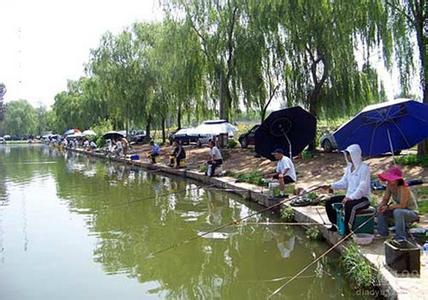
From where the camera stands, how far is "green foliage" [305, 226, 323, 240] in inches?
316

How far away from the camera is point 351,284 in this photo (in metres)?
5.82

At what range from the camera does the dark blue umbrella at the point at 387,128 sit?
7.46m

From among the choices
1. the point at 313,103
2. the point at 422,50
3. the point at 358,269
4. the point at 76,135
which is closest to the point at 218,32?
the point at 313,103

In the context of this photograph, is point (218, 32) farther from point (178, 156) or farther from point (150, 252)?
point (150, 252)

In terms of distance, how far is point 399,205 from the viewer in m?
6.20

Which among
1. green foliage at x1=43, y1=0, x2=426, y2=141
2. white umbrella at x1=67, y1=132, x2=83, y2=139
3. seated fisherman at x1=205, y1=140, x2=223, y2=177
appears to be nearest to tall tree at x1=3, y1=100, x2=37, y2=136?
white umbrella at x1=67, y1=132, x2=83, y2=139

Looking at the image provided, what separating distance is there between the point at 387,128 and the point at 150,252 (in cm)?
434

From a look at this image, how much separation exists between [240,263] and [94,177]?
1502 cm

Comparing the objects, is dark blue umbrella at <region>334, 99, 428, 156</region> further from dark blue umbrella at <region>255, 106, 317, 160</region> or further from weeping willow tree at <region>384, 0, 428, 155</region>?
weeping willow tree at <region>384, 0, 428, 155</region>

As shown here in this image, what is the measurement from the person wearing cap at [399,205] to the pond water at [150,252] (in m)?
0.98

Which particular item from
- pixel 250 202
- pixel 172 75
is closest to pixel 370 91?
pixel 250 202

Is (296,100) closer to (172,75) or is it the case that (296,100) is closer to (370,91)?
(370,91)

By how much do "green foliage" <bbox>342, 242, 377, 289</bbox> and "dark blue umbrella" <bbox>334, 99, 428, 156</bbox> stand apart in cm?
217

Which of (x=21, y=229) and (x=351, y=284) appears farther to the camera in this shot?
(x=21, y=229)
